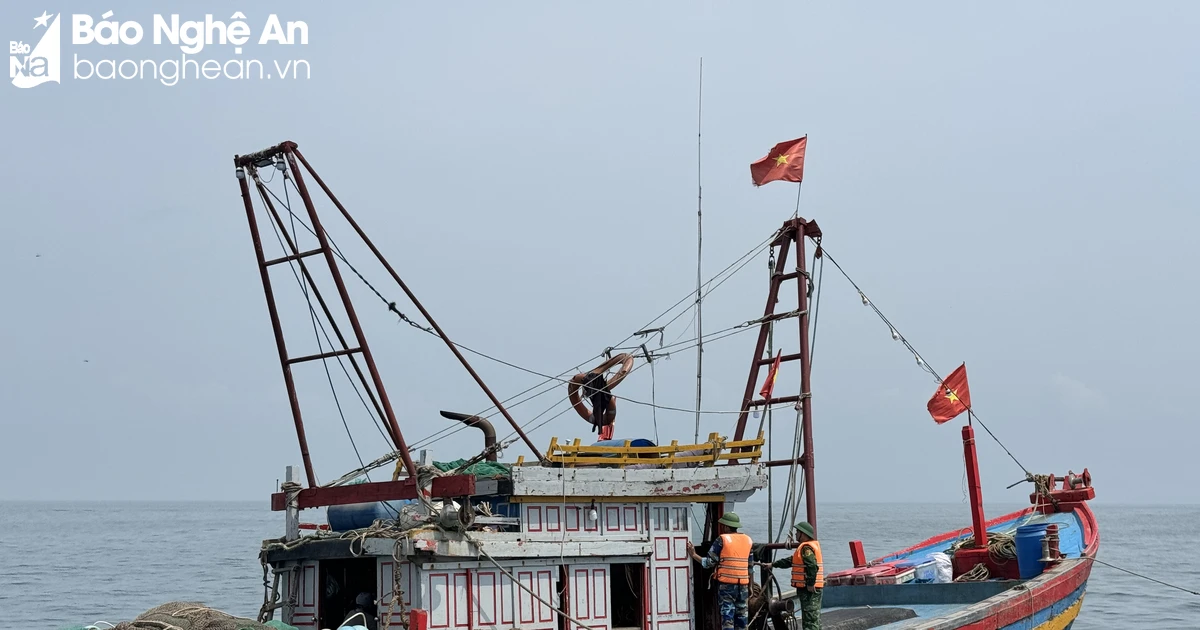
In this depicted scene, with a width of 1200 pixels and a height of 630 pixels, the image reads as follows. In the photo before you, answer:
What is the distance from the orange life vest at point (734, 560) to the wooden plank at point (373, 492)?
142 inches

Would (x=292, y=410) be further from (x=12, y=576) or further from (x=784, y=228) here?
(x=12, y=576)

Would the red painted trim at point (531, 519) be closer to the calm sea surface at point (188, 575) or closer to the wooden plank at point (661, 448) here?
the wooden plank at point (661, 448)

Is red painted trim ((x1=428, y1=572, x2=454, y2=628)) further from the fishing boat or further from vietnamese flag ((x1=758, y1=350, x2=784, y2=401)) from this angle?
vietnamese flag ((x1=758, y1=350, x2=784, y2=401))

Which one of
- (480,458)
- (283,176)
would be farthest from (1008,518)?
(283,176)

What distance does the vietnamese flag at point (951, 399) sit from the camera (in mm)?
23172

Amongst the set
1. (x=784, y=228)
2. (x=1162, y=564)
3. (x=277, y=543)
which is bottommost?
(x=1162, y=564)

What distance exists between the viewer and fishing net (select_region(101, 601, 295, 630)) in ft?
42.6

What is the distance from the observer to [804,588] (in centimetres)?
1558

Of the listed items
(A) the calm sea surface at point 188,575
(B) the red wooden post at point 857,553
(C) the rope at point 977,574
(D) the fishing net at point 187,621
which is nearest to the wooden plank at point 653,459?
(D) the fishing net at point 187,621

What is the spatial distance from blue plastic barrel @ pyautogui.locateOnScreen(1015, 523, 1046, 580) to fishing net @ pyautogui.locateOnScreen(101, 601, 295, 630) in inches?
556

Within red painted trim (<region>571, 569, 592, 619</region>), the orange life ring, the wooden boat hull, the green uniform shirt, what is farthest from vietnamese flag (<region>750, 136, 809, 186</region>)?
red painted trim (<region>571, 569, 592, 619</region>)

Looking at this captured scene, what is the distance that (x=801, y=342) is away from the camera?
64.2ft

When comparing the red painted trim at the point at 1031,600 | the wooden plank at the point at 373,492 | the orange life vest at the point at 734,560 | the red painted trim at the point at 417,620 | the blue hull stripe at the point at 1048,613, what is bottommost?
the blue hull stripe at the point at 1048,613

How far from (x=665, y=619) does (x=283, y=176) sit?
800 cm
